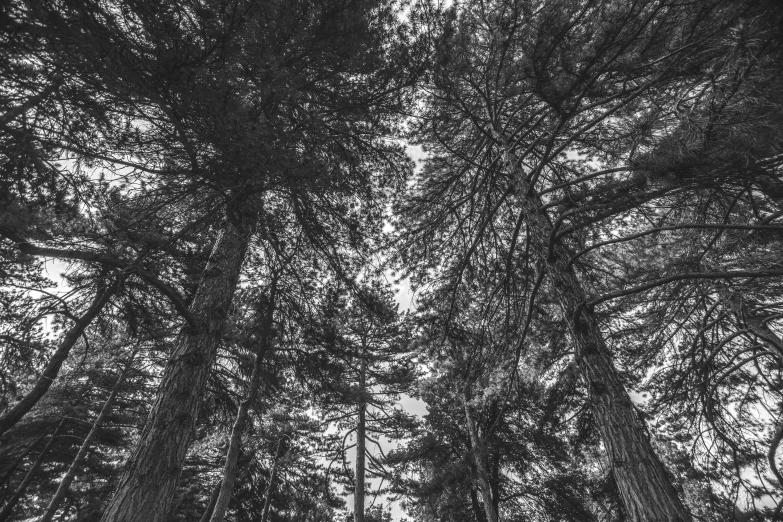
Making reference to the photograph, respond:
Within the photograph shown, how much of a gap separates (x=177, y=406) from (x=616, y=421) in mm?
4407

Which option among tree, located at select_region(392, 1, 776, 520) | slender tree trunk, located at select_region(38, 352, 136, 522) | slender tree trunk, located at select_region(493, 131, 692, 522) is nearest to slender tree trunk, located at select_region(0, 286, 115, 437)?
tree, located at select_region(392, 1, 776, 520)

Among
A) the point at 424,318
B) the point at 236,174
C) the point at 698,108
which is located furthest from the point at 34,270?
the point at 698,108

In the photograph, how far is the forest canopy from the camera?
7.63ft

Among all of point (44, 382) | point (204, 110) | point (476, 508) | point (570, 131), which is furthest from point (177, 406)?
point (476, 508)

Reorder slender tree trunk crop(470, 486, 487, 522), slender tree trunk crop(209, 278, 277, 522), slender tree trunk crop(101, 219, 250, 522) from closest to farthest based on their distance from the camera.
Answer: slender tree trunk crop(101, 219, 250, 522) → slender tree trunk crop(209, 278, 277, 522) → slender tree trunk crop(470, 486, 487, 522)

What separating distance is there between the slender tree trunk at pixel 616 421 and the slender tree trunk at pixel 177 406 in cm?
411

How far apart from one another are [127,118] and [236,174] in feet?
5.09

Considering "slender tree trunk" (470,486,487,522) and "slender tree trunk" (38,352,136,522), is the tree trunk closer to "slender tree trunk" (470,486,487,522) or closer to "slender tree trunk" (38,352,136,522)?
"slender tree trunk" (470,486,487,522)

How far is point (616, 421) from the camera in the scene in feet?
9.15

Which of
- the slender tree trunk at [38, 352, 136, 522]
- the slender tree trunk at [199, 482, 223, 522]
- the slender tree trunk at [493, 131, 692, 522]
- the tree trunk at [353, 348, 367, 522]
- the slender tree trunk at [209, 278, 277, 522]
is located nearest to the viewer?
the slender tree trunk at [493, 131, 692, 522]

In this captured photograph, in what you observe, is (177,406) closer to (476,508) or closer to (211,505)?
(211,505)

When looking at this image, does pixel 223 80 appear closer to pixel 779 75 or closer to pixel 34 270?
pixel 34 270

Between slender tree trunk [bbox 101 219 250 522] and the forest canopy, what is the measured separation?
25 millimetres

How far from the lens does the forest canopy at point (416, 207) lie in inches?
91.5
